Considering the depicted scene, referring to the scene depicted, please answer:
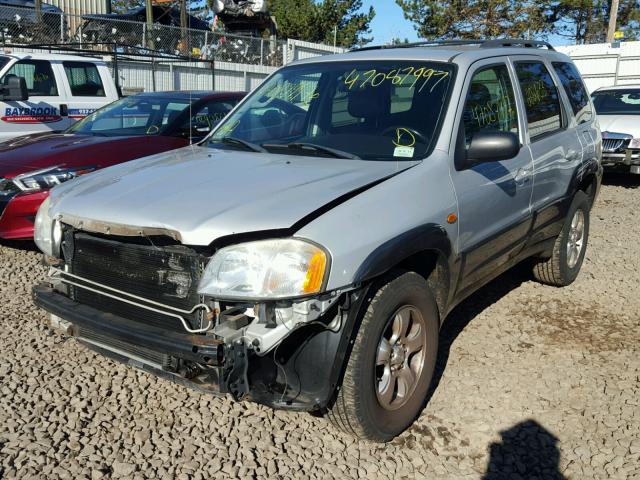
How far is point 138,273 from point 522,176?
8.33 ft

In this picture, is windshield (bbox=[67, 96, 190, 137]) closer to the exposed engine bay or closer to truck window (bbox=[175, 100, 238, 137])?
truck window (bbox=[175, 100, 238, 137])

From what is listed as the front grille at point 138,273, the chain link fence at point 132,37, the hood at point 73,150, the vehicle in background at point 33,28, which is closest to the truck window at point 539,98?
the front grille at point 138,273

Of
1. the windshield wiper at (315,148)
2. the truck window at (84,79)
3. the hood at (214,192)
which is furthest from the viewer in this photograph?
the truck window at (84,79)

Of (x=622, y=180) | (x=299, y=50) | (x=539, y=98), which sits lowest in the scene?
(x=622, y=180)

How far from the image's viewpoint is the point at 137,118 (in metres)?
7.21

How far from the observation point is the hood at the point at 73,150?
6035 millimetres

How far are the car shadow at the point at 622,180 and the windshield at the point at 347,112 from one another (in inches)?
352

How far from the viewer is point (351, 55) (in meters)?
4.32

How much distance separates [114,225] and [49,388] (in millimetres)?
1379

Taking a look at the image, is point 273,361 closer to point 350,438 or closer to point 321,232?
point 321,232

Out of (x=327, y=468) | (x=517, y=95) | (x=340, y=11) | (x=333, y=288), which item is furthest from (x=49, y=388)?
(x=340, y=11)

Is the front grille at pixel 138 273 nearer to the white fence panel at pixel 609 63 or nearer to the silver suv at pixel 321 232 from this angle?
the silver suv at pixel 321 232

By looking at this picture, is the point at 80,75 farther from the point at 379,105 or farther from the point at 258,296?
the point at 258,296

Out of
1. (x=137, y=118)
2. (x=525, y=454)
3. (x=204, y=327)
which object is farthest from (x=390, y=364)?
(x=137, y=118)
